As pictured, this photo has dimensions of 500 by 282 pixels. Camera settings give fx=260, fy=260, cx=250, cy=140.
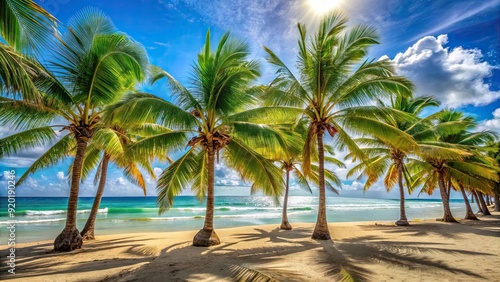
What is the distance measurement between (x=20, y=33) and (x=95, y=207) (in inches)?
300

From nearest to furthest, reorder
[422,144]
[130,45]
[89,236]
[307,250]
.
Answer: [307,250] < [130,45] < [89,236] < [422,144]

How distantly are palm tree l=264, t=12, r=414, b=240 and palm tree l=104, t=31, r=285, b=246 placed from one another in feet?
4.26

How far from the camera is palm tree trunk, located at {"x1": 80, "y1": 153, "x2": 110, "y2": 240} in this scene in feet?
31.9

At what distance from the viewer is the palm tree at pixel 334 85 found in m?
9.02

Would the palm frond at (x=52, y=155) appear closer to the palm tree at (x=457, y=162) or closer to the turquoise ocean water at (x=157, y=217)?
the turquoise ocean water at (x=157, y=217)

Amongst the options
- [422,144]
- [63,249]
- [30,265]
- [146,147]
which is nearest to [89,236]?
[63,249]

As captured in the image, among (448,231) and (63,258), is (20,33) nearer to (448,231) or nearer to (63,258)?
(63,258)

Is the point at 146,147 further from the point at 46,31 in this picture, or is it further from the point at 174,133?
the point at 46,31

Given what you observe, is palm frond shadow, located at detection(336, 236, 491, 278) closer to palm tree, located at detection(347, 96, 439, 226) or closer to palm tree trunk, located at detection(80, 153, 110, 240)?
palm tree, located at detection(347, 96, 439, 226)

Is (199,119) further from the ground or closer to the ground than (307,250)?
further from the ground

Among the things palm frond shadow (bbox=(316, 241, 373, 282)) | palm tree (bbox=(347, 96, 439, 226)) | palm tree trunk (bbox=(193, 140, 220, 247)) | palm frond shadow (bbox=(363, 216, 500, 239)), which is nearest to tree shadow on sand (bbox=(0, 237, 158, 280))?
palm tree trunk (bbox=(193, 140, 220, 247))

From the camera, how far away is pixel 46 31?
3840mm

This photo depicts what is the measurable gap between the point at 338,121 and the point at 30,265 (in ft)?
33.1

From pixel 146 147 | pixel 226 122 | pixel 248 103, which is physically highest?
pixel 248 103
